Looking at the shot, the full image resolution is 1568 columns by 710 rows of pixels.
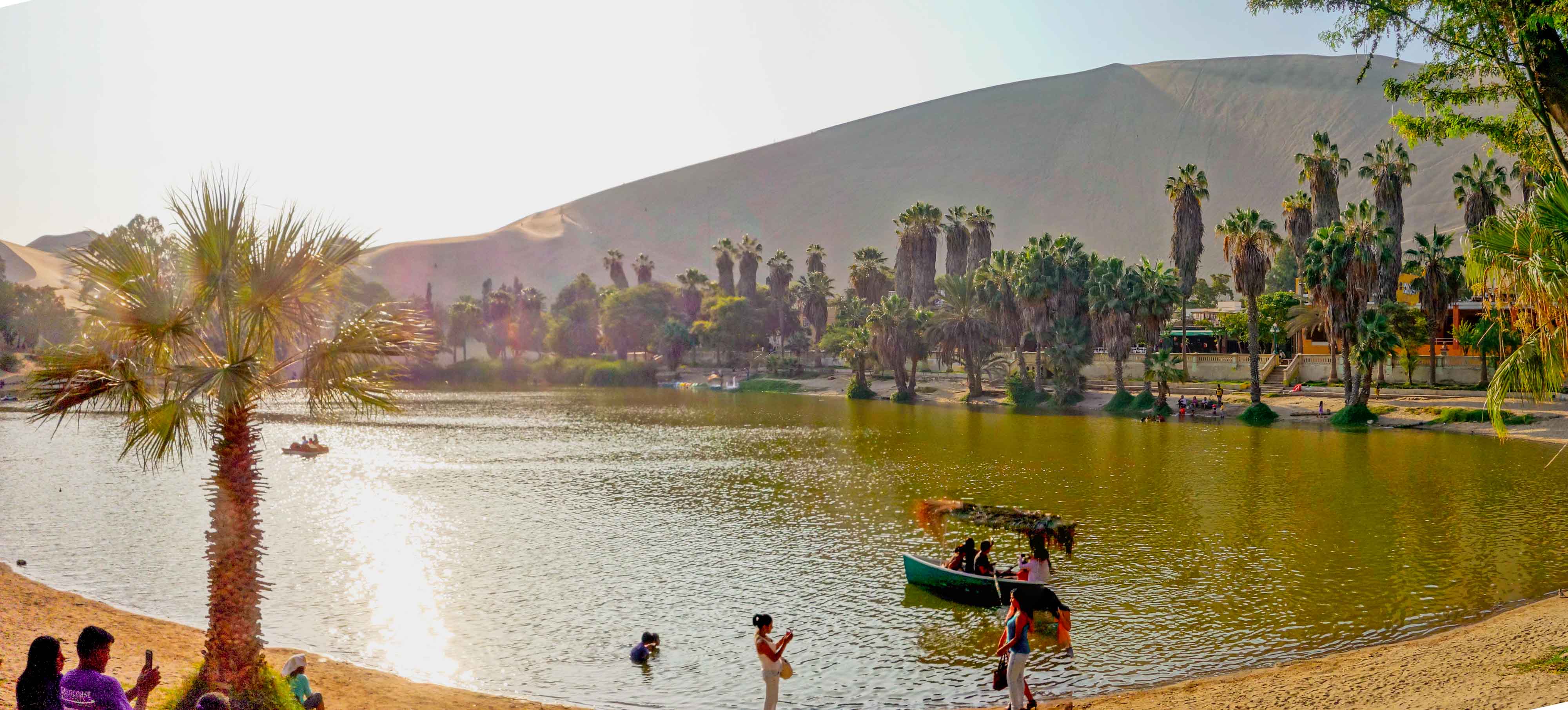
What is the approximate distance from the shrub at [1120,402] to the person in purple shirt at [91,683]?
6564 centimetres

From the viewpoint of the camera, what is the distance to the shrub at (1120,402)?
68375 mm

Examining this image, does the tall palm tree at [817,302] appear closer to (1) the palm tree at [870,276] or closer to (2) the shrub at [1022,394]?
(1) the palm tree at [870,276]

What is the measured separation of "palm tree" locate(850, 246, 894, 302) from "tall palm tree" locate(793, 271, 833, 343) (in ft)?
18.7

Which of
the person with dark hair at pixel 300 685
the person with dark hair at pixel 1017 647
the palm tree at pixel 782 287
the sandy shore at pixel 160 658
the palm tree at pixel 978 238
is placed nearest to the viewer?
the person with dark hair at pixel 1017 647

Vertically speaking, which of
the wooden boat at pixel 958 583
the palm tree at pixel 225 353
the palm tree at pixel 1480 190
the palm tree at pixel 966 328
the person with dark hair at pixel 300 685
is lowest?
the wooden boat at pixel 958 583

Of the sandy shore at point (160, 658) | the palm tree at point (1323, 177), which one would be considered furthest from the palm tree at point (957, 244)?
the sandy shore at point (160, 658)

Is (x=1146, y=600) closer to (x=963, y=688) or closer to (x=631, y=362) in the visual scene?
(x=963, y=688)

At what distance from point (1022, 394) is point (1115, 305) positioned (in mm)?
10882

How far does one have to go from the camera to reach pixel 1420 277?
59.1 m

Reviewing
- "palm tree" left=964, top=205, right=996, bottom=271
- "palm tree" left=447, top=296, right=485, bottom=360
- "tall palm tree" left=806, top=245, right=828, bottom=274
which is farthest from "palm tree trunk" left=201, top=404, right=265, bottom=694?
"palm tree" left=447, top=296, right=485, bottom=360

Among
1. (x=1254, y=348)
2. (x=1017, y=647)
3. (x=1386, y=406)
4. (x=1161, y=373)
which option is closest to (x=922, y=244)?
(x=1161, y=373)

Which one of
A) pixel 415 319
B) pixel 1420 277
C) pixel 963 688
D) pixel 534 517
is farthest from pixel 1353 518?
pixel 1420 277

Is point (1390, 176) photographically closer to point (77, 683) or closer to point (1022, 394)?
point (1022, 394)

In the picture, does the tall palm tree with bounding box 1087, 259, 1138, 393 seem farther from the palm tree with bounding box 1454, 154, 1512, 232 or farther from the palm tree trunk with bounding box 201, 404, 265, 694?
the palm tree trunk with bounding box 201, 404, 265, 694
